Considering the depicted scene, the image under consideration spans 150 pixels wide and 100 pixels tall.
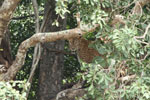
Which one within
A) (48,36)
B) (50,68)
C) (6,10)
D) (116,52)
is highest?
(6,10)

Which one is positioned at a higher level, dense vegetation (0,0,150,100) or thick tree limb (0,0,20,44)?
thick tree limb (0,0,20,44)

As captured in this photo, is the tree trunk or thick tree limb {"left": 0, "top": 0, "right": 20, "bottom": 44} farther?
the tree trunk

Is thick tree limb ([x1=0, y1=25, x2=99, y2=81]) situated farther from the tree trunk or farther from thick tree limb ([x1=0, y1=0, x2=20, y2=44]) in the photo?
the tree trunk

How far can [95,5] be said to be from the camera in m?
4.01

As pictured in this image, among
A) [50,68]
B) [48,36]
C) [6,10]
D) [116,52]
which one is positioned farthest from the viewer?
[50,68]

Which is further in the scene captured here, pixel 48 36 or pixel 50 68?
pixel 50 68

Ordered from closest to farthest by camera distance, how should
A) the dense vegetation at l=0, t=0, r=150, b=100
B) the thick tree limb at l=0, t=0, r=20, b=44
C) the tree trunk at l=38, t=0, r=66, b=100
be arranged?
1. the dense vegetation at l=0, t=0, r=150, b=100
2. the thick tree limb at l=0, t=0, r=20, b=44
3. the tree trunk at l=38, t=0, r=66, b=100

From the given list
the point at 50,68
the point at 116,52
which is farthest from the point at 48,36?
the point at 50,68

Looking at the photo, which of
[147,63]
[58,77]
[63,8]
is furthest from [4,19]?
[58,77]

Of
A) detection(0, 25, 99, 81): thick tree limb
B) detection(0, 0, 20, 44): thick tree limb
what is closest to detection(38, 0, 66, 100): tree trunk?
detection(0, 25, 99, 81): thick tree limb

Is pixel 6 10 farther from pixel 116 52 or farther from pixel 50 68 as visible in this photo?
pixel 50 68

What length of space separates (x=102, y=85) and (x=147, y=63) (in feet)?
1.70

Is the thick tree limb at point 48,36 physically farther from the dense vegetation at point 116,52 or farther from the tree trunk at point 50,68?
the tree trunk at point 50,68

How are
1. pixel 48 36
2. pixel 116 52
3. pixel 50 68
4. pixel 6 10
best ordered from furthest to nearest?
1. pixel 50 68
2. pixel 48 36
3. pixel 6 10
4. pixel 116 52
